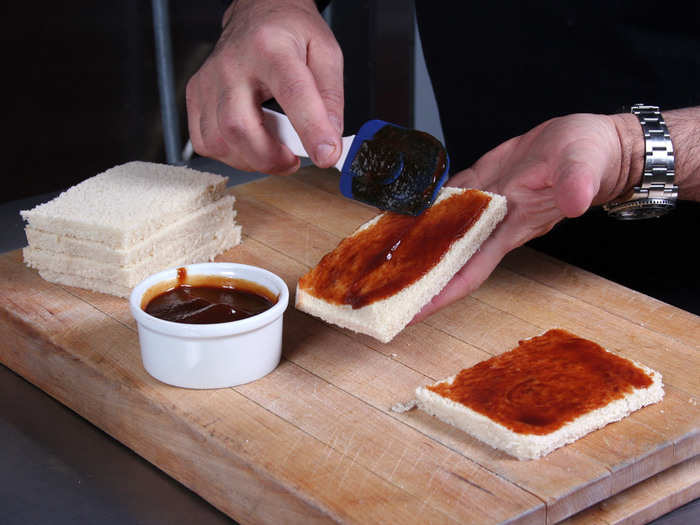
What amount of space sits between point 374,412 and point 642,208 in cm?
96

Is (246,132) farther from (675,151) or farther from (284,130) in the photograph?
(675,151)

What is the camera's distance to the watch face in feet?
7.12

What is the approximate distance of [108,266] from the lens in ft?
6.79

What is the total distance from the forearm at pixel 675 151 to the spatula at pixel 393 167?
470 millimetres

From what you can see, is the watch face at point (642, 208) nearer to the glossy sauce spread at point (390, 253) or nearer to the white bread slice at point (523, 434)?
Result: the glossy sauce spread at point (390, 253)

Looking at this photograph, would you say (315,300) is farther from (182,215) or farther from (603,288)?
(603,288)

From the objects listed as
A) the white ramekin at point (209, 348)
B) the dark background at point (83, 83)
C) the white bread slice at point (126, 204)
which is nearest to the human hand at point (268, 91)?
the white bread slice at point (126, 204)

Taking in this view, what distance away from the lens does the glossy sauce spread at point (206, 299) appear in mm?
1749

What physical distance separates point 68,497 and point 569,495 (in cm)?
88

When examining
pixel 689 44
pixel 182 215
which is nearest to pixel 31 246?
pixel 182 215

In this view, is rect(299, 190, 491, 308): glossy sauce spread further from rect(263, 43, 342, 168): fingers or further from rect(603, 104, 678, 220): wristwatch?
rect(603, 104, 678, 220): wristwatch

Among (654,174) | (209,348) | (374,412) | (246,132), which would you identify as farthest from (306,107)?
(654,174)

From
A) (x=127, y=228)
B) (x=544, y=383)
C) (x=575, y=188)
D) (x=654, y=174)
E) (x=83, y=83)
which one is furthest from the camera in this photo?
(x=83, y=83)

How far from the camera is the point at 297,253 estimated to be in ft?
7.59
